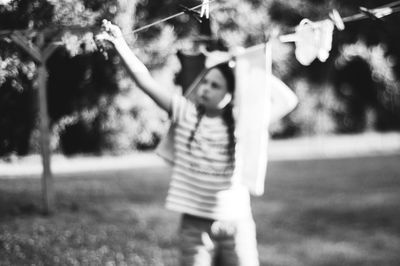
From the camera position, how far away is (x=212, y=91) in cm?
278

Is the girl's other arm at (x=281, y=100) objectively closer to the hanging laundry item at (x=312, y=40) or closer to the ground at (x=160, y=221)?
the hanging laundry item at (x=312, y=40)

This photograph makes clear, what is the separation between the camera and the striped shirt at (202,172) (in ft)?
8.70

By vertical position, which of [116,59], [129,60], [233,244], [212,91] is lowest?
[233,244]

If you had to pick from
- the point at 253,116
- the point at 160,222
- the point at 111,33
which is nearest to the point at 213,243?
the point at 253,116

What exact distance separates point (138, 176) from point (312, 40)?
6296 mm

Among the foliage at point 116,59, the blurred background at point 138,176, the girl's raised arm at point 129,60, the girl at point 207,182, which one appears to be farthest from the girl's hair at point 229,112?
the blurred background at point 138,176

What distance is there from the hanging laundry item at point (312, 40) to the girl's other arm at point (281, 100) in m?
0.22

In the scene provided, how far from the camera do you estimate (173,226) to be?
18.3ft

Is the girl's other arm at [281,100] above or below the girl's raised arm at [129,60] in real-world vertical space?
below

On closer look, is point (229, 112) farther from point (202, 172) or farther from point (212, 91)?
point (202, 172)

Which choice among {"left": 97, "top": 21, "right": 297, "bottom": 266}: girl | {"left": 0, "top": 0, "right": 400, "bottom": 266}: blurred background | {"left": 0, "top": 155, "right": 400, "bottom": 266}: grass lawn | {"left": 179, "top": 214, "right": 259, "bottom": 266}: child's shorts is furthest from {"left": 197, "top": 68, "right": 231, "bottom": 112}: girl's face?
{"left": 0, "top": 155, "right": 400, "bottom": 266}: grass lawn

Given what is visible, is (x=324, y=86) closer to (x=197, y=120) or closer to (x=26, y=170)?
(x=26, y=170)

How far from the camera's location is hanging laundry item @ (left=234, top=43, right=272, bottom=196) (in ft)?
8.96

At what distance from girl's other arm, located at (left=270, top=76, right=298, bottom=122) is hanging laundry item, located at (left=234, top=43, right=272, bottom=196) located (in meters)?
0.10
